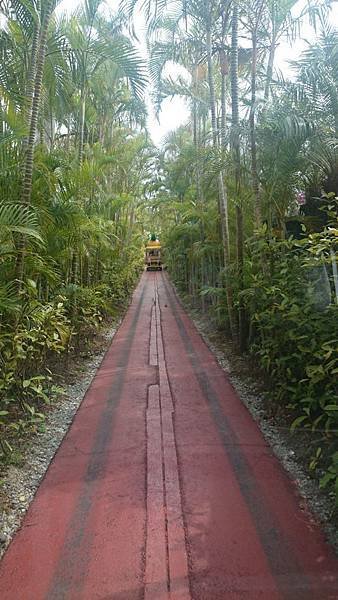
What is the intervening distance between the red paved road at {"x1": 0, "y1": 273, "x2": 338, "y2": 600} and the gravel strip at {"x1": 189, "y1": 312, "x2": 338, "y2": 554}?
67 mm

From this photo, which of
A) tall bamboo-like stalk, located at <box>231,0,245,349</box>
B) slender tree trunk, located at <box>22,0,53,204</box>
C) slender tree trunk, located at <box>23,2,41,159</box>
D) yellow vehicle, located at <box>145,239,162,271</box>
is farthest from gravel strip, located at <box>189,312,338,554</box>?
yellow vehicle, located at <box>145,239,162,271</box>

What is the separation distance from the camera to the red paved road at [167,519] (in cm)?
196

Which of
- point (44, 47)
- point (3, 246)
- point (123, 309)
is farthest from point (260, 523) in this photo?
point (123, 309)

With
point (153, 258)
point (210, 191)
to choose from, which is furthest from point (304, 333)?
point (153, 258)

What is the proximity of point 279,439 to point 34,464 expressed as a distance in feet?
6.04

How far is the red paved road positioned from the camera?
1.96m

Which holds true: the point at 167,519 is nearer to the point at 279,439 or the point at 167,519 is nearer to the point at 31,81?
the point at 279,439

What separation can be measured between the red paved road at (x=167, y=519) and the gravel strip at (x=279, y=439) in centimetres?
7

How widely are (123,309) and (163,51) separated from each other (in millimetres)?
5939

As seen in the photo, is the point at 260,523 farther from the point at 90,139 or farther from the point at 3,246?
the point at 90,139

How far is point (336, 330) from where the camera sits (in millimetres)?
3037

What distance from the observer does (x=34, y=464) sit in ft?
10.3

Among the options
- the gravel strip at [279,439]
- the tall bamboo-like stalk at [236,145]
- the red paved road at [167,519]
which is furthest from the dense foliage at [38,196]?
the gravel strip at [279,439]

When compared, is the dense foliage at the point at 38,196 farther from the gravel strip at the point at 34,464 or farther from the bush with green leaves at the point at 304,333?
the bush with green leaves at the point at 304,333
